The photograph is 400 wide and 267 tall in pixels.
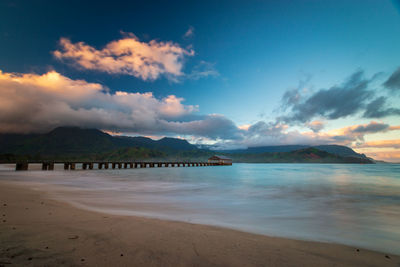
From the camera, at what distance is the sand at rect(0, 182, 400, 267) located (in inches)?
142

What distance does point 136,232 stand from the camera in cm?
539

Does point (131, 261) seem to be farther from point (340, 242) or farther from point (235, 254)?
point (340, 242)

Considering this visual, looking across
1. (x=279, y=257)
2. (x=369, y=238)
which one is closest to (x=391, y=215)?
(x=369, y=238)

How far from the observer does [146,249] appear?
4.16 m

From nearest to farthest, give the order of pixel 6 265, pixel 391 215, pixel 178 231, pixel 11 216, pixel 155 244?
1. pixel 6 265
2. pixel 155 244
3. pixel 178 231
4. pixel 11 216
5. pixel 391 215

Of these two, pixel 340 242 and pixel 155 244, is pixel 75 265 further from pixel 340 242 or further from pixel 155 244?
pixel 340 242

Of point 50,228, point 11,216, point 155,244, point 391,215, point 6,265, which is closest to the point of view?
point 6,265

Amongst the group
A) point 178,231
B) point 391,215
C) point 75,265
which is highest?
point 75,265

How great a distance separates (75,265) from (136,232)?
2.13 meters

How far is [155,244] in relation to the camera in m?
4.50

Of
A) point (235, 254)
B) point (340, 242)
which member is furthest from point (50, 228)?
point (340, 242)

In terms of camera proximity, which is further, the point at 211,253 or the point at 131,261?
the point at 211,253

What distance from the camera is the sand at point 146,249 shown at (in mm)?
3613

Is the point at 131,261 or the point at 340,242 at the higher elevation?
the point at 131,261
